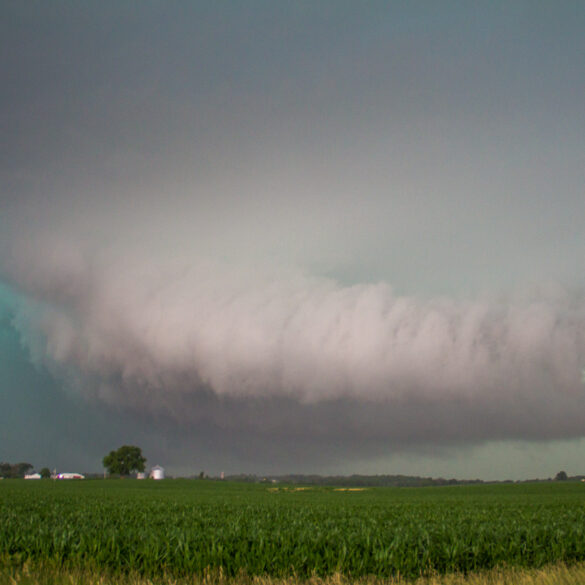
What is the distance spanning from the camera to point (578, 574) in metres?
13.5

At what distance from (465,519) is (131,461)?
192m

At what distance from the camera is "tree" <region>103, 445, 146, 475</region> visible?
643 ft

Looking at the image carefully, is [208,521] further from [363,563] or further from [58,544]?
[363,563]

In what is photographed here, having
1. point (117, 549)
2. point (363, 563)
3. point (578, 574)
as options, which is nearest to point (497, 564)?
A: point (578, 574)

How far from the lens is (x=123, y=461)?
19762 cm

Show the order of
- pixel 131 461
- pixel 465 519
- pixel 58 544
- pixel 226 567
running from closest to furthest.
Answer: pixel 226 567 → pixel 58 544 → pixel 465 519 → pixel 131 461

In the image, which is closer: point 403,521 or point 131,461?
point 403,521

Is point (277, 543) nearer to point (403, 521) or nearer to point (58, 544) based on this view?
point (58, 544)

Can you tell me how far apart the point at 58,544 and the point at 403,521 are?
14.4m

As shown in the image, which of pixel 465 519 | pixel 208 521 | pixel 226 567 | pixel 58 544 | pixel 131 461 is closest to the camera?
pixel 226 567

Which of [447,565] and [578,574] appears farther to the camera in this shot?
[447,565]

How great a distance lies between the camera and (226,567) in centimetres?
1450

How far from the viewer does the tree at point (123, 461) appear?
19612 centimetres

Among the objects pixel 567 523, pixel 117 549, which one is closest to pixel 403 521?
pixel 567 523
